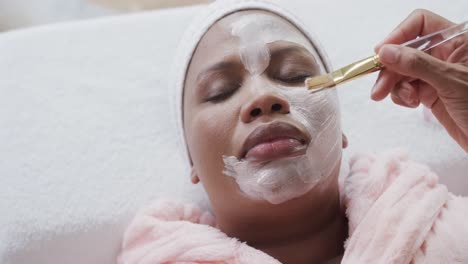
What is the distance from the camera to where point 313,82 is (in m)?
1.04

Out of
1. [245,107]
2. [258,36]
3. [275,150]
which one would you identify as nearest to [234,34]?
[258,36]

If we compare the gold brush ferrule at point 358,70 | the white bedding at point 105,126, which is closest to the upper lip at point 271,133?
the gold brush ferrule at point 358,70

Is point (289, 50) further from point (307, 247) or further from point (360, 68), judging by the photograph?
point (307, 247)

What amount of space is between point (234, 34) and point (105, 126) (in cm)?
51

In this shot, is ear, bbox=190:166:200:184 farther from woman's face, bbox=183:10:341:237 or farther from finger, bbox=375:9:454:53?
finger, bbox=375:9:454:53

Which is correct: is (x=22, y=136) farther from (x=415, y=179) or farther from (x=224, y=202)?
(x=415, y=179)

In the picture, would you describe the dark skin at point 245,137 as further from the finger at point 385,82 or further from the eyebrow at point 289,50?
the finger at point 385,82

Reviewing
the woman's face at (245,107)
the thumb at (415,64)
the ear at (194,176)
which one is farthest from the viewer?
the ear at (194,176)

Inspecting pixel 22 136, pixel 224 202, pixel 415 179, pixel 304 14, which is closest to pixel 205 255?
pixel 224 202

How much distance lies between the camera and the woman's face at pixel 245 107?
3.46 ft

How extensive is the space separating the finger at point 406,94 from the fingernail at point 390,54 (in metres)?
0.18

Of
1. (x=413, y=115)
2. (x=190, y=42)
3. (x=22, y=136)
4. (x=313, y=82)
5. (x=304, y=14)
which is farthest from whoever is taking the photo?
(x=304, y=14)

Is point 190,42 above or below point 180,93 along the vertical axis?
above

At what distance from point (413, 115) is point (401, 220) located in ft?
1.63
